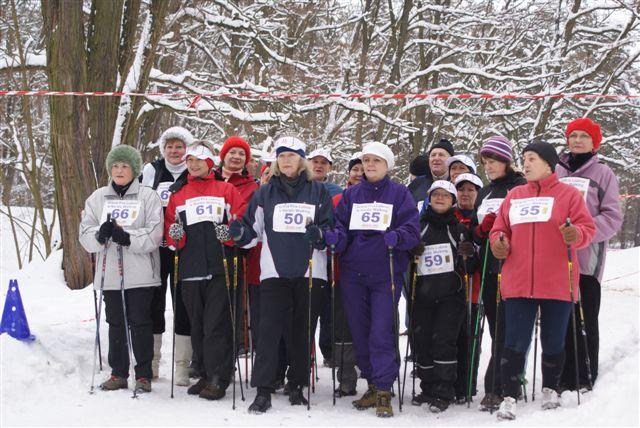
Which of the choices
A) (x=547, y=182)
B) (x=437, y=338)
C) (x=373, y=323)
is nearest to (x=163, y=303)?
(x=373, y=323)

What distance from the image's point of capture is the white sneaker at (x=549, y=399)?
4458mm

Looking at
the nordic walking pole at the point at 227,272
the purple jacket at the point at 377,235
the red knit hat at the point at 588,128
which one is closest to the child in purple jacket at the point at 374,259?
the purple jacket at the point at 377,235

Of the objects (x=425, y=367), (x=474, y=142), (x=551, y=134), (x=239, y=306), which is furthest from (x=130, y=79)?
(x=551, y=134)

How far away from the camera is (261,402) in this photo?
493 centimetres

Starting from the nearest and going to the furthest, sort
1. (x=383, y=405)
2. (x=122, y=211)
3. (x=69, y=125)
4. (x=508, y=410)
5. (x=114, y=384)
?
1. (x=508, y=410)
2. (x=383, y=405)
3. (x=114, y=384)
4. (x=122, y=211)
5. (x=69, y=125)

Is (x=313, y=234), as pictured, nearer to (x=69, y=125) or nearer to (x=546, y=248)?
(x=546, y=248)

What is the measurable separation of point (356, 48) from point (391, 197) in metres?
11.8

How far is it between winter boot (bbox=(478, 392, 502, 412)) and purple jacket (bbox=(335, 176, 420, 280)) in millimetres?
1143

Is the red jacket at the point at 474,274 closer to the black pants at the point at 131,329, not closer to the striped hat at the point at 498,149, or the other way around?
the striped hat at the point at 498,149

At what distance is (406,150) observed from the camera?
19656mm

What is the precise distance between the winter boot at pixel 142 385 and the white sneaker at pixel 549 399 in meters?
3.00

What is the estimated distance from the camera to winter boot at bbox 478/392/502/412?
4.90 metres

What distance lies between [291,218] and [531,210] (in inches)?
69.8

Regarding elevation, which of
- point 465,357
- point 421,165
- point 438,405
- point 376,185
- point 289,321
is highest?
point 421,165
